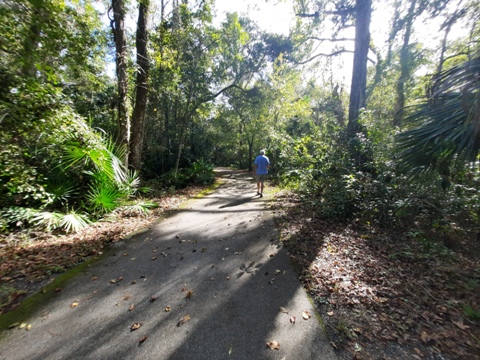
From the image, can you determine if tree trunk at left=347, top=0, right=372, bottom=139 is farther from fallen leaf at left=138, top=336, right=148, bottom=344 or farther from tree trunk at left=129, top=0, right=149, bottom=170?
tree trunk at left=129, top=0, right=149, bottom=170

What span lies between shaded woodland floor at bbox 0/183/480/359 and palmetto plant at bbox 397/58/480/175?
61.6 inches

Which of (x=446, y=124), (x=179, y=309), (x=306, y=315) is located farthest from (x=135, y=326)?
(x=446, y=124)

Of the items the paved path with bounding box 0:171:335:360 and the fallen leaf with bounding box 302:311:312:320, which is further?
the fallen leaf with bounding box 302:311:312:320

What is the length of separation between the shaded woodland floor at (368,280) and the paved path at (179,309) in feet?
1.11

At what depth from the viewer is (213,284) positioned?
284cm

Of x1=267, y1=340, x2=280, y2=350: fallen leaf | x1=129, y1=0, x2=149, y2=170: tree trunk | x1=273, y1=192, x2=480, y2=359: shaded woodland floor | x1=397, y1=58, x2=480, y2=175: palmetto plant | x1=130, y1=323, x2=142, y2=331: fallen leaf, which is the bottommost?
x1=267, y1=340, x2=280, y2=350: fallen leaf

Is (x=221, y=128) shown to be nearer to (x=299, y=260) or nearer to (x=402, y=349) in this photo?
(x=299, y=260)

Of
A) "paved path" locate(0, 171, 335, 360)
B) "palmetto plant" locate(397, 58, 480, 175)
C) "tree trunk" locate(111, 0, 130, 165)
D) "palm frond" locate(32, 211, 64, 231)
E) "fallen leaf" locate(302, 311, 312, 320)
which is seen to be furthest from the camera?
"tree trunk" locate(111, 0, 130, 165)

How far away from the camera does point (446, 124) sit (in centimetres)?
292

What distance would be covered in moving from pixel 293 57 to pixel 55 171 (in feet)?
38.3

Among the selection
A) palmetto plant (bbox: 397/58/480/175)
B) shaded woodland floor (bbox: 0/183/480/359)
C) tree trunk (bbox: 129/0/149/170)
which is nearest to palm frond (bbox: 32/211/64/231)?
shaded woodland floor (bbox: 0/183/480/359)

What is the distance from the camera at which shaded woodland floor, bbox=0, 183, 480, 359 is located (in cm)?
194

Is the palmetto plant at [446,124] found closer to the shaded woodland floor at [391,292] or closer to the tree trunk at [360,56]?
the shaded woodland floor at [391,292]

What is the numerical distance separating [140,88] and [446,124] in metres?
8.71
